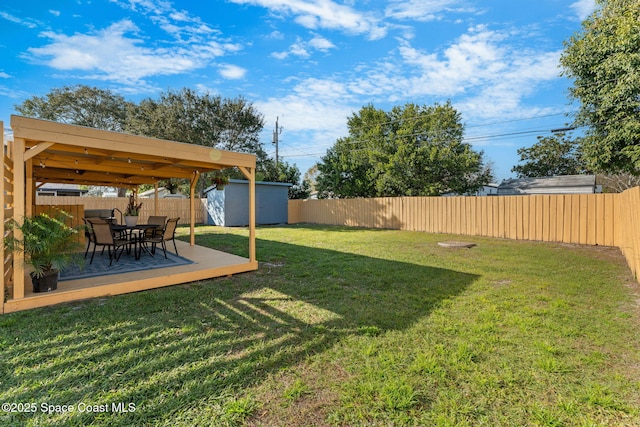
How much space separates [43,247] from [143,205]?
1388 cm

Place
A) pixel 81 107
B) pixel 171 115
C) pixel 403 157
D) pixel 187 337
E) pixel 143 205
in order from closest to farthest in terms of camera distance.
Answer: pixel 187 337
pixel 143 205
pixel 403 157
pixel 171 115
pixel 81 107

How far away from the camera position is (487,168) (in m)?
22.7

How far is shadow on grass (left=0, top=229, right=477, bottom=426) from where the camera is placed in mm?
1786

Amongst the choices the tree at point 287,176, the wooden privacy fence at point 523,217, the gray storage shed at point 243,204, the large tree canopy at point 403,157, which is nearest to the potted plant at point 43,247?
the wooden privacy fence at point 523,217

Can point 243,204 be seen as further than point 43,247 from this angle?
Yes

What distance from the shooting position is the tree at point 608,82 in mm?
7734

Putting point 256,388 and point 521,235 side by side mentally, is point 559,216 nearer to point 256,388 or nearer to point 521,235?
point 521,235

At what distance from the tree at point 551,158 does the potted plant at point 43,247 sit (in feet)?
85.7

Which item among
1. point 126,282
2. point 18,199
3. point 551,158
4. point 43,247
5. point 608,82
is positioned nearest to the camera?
point 18,199

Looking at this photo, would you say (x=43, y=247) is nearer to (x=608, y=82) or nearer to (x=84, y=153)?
(x=84, y=153)

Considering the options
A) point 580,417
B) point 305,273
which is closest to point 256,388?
point 580,417

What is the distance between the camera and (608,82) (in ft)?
28.1

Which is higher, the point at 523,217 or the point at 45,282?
the point at 523,217

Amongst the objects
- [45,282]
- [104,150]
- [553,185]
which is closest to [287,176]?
[104,150]
